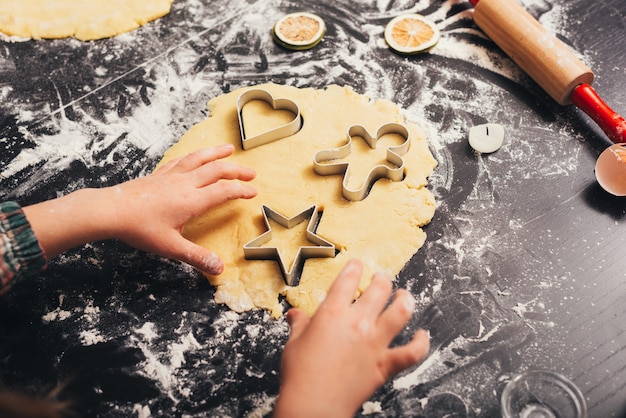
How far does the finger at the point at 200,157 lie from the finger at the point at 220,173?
0.10ft

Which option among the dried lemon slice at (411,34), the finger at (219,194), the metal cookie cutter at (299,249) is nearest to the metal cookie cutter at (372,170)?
the metal cookie cutter at (299,249)

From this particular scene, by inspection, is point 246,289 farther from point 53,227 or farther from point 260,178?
point 53,227

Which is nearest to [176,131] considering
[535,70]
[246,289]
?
[246,289]

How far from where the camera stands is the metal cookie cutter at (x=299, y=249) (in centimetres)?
180

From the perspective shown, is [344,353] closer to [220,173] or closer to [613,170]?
[220,173]

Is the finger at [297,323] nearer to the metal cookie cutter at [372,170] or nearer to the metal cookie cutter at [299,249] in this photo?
the metal cookie cutter at [299,249]

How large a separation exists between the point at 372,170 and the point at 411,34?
0.85m

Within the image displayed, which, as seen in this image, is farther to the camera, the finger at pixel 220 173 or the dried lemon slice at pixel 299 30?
the dried lemon slice at pixel 299 30

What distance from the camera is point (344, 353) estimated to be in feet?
4.44

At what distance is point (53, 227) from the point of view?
A: 1684mm

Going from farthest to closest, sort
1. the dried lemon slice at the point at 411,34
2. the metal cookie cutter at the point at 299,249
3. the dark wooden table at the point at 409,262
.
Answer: the dried lemon slice at the point at 411,34
the metal cookie cutter at the point at 299,249
the dark wooden table at the point at 409,262

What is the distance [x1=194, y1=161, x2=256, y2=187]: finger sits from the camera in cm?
185

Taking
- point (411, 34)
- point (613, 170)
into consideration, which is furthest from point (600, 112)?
point (411, 34)

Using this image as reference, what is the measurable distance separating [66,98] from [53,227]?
0.91 metres
